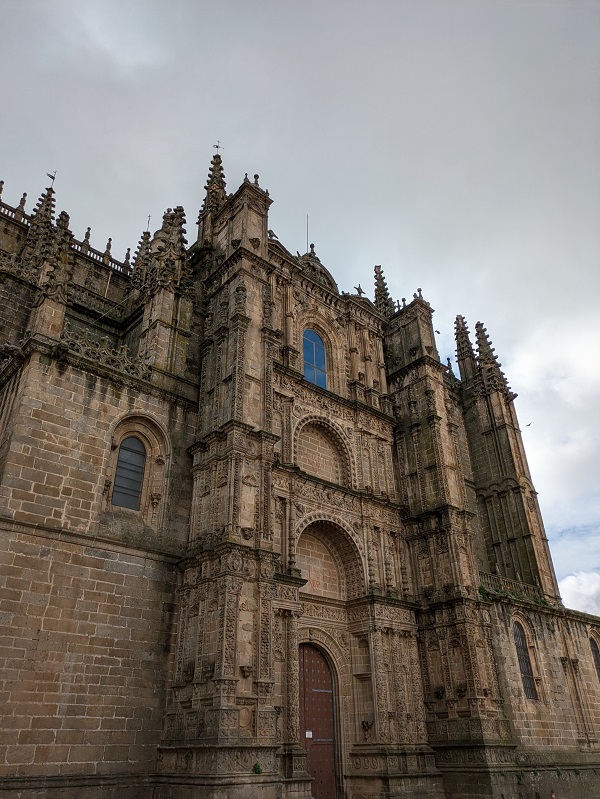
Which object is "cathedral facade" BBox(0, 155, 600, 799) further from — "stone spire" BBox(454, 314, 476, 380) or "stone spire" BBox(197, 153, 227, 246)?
"stone spire" BBox(454, 314, 476, 380)

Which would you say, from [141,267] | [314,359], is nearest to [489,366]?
[314,359]

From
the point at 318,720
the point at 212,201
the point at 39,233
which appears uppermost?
the point at 212,201

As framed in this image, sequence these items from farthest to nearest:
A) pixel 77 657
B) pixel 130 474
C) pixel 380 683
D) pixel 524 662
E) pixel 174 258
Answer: pixel 524 662, pixel 174 258, pixel 380 683, pixel 130 474, pixel 77 657

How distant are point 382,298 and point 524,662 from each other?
20563 mm

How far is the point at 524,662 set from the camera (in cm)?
2659

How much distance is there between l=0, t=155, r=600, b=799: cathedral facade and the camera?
1570cm

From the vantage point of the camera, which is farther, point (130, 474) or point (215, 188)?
point (215, 188)

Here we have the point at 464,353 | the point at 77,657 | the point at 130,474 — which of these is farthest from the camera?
the point at 464,353

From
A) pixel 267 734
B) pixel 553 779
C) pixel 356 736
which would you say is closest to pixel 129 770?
pixel 267 734

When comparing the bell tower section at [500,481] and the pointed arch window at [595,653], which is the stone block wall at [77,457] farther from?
the pointed arch window at [595,653]

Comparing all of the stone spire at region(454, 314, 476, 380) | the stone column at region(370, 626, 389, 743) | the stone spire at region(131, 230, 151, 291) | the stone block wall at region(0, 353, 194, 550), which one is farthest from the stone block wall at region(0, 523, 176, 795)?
the stone spire at region(454, 314, 476, 380)

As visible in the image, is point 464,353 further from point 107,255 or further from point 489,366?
point 107,255

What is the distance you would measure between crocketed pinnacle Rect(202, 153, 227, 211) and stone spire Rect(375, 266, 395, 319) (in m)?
10.4

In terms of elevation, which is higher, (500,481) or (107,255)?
(107,255)
